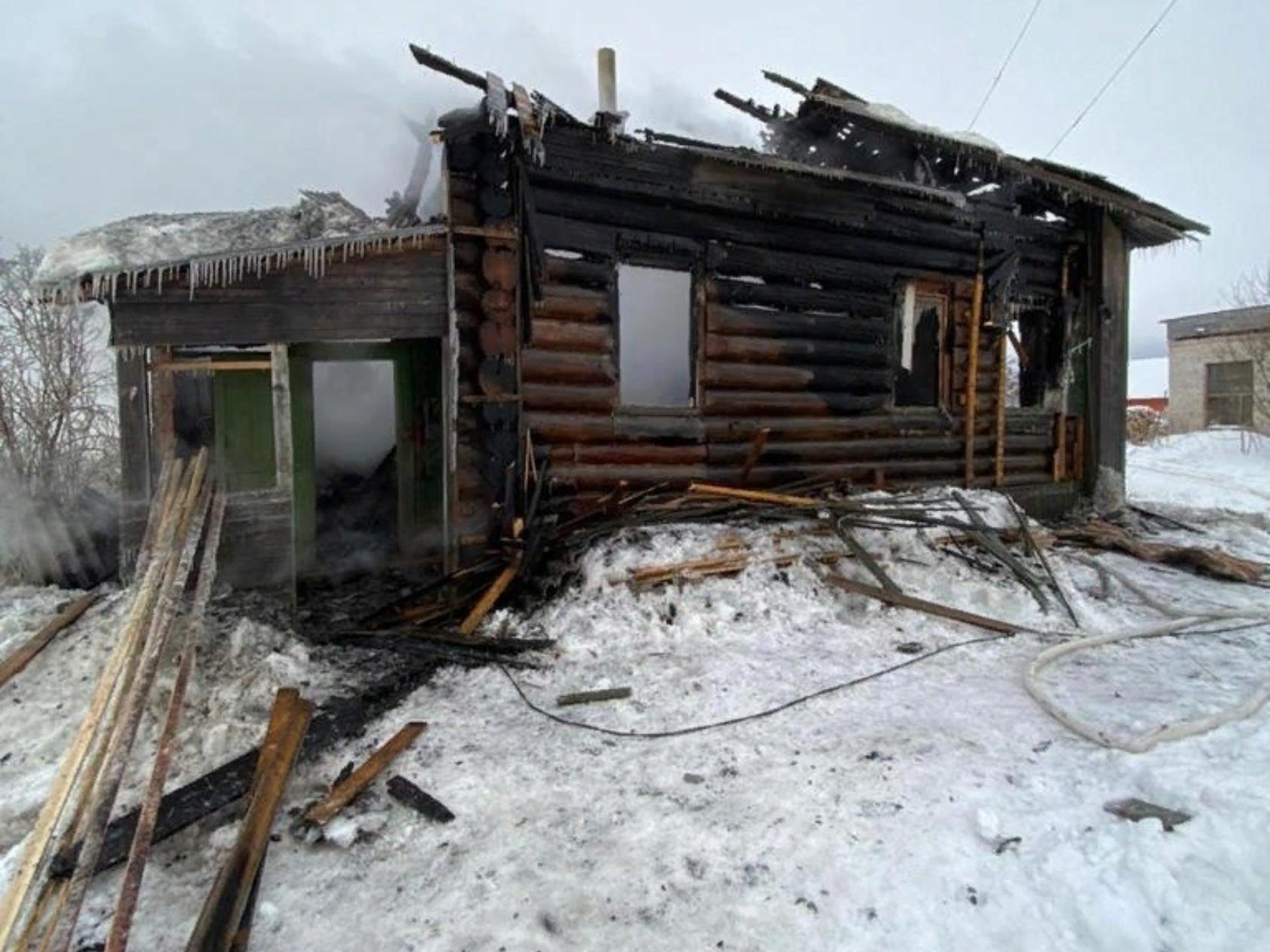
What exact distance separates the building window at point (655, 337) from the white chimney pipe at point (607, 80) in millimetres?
1710

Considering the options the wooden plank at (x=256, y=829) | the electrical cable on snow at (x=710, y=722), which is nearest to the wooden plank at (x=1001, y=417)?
the electrical cable on snow at (x=710, y=722)

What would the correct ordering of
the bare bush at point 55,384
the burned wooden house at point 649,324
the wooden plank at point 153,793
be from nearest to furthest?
1. the wooden plank at point 153,793
2. the burned wooden house at point 649,324
3. the bare bush at point 55,384

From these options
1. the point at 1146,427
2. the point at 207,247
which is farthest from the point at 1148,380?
the point at 207,247

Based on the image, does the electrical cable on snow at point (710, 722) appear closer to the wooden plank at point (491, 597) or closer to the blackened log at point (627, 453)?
the wooden plank at point (491, 597)

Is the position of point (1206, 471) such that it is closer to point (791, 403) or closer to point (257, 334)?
point (791, 403)

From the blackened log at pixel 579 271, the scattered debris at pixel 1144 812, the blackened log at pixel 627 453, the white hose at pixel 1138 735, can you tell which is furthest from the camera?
the blackened log at pixel 627 453

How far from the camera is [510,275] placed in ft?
20.4

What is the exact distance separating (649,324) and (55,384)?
7596 millimetres

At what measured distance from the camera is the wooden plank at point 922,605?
5410 millimetres

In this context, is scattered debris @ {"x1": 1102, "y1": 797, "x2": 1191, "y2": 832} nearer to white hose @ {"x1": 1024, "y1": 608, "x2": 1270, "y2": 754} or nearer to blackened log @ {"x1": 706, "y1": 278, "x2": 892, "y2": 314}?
white hose @ {"x1": 1024, "y1": 608, "x2": 1270, "y2": 754}

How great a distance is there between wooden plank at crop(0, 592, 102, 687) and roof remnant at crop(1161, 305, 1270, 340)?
27.0m

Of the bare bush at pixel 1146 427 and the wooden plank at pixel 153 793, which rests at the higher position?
the bare bush at pixel 1146 427

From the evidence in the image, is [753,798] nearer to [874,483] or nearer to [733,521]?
[733,521]

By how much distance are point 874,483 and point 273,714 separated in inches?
265
